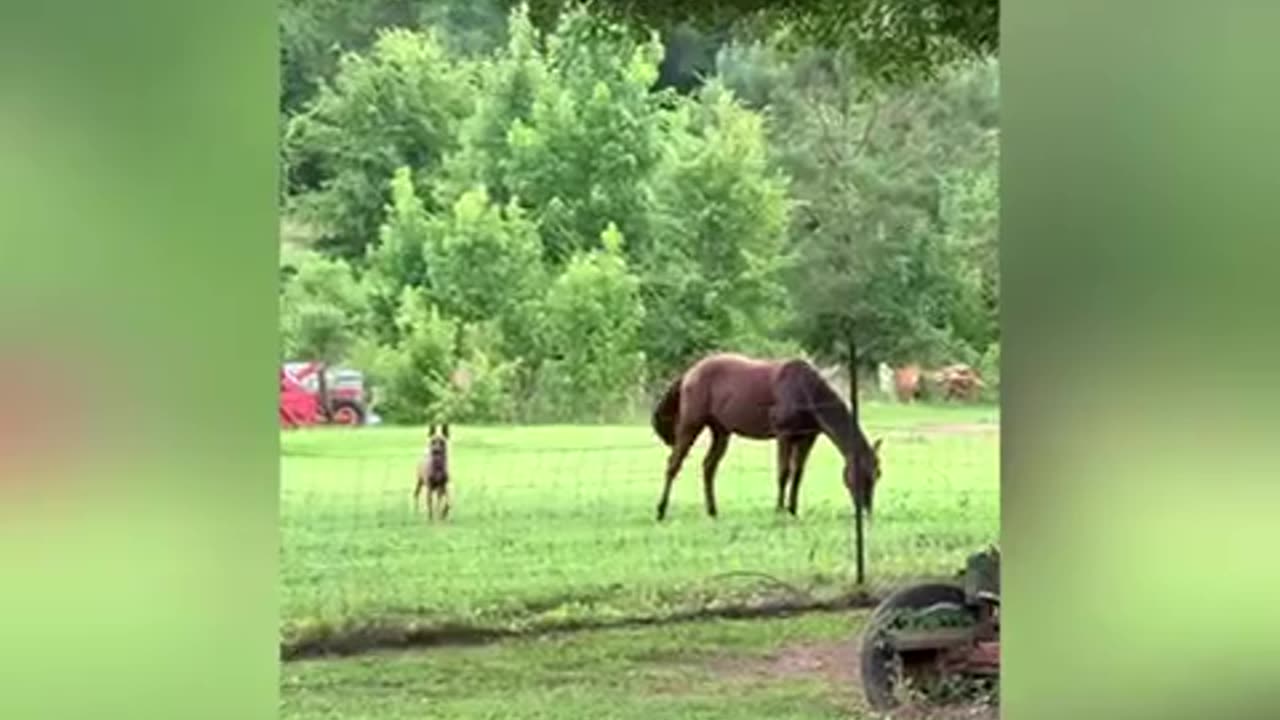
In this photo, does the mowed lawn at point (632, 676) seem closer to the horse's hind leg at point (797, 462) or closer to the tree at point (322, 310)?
the horse's hind leg at point (797, 462)

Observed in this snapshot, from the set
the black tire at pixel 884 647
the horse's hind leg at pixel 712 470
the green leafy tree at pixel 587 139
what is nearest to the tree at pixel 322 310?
the green leafy tree at pixel 587 139

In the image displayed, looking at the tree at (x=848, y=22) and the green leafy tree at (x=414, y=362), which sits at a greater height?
the tree at (x=848, y=22)

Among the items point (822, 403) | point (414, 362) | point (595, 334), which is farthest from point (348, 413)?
point (822, 403)

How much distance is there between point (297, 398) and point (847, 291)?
107 cm

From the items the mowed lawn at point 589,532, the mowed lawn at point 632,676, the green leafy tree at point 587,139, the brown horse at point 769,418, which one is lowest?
the mowed lawn at point 632,676

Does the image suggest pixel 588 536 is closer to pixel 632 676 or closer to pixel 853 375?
pixel 632 676

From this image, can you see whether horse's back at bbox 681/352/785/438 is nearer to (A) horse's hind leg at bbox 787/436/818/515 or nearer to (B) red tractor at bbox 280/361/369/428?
(A) horse's hind leg at bbox 787/436/818/515

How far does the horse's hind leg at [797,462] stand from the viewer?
10.3ft

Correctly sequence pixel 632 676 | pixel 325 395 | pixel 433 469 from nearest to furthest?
pixel 325 395 < pixel 433 469 < pixel 632 676

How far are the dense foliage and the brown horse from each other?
49mm

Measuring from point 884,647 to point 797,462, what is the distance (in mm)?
407

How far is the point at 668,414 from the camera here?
3074mm
